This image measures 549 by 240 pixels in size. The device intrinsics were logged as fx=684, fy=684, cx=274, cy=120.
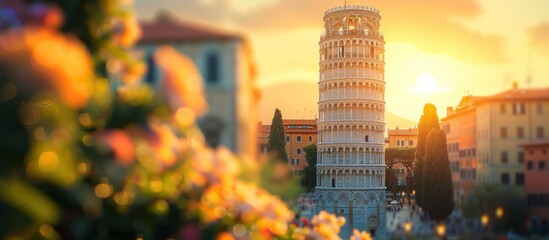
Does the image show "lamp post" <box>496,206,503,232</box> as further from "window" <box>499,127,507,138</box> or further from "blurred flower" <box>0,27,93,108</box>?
"blurred flower" <box>0,27,93,108</box>

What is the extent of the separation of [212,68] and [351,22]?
161ft

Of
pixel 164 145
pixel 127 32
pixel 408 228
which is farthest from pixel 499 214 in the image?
pixel 164 145

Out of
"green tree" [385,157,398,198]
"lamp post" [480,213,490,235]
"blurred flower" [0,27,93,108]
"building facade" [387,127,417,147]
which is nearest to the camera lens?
"blurred flower" [0,27,93,108]

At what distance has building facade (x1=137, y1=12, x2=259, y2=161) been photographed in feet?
19.8

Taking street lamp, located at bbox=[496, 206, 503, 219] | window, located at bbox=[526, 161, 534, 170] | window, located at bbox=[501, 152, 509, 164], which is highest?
window, located at bbox=[501, 152, 509, 164]

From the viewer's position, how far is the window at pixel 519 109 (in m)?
8.61

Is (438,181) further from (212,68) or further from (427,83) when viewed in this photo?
(212,68)

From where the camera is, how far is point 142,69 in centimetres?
538

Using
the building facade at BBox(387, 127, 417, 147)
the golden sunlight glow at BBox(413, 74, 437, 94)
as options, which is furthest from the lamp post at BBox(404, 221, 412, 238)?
the building facade at BBox(387, 127, 417, 147)

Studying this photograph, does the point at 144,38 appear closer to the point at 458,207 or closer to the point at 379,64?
the point at 458,207

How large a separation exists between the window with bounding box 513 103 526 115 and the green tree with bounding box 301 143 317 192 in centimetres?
4973

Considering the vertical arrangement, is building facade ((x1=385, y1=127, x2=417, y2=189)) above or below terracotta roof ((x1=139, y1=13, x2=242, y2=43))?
above

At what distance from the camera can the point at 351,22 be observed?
54375 millimetres

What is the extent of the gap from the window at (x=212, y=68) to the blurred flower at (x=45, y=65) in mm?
2654
